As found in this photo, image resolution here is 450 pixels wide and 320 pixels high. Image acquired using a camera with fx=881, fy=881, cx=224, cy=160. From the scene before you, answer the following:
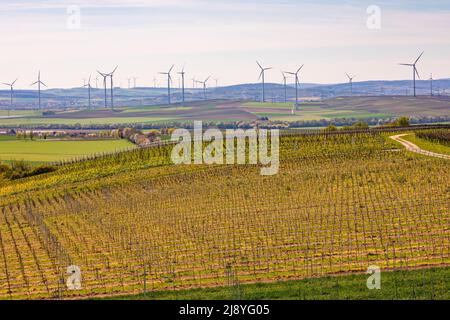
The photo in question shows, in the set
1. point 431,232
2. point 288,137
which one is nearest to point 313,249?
point 431,232

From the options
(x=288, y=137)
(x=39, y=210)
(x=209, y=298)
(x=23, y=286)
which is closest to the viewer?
(x=209, y=298)

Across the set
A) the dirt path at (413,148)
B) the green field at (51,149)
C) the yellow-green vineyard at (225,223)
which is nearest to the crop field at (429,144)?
the dirt path at (413,148)

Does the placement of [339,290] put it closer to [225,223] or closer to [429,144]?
[225,223]

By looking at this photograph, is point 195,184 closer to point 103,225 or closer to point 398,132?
point 103,225

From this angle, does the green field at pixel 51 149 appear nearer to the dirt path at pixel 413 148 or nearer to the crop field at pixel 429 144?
the dirt path at pixel 413 148

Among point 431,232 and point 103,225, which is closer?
point 431,232

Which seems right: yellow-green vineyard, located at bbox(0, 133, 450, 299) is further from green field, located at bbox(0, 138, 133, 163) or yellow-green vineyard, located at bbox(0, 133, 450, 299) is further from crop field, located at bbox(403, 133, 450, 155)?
green field, located at bbox(0, 138, 133, 163)
